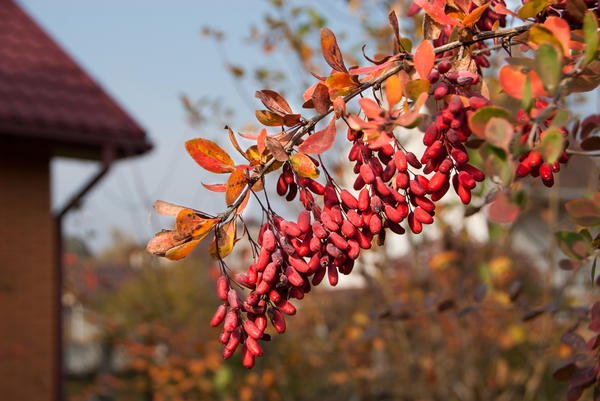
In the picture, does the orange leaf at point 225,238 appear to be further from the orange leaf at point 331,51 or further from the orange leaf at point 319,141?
the orange leaf at point 331,51

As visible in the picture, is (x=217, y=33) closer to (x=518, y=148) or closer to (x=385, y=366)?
(x=385, y=366)

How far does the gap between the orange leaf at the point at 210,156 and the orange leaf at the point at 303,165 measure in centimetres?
10

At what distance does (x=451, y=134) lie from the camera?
1065 mm

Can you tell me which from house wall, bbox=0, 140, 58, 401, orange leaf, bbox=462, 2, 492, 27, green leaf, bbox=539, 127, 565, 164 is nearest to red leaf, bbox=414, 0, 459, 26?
orange leaf, bbox=462, 2, 492, 27

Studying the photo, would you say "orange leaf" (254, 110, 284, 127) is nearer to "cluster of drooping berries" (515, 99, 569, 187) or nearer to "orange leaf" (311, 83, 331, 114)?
"orange leaf" (311, 83, 331, 114)

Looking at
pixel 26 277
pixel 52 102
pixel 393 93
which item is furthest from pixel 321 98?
pixel 26 277

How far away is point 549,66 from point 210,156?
521 millimetres

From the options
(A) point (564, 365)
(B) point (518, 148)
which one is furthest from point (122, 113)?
(B) point (518, 148)

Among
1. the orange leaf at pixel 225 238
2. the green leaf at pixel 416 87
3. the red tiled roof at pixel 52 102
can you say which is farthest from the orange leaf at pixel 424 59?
the red tiled roof at pixel 52 102

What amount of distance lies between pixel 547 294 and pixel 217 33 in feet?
10.4

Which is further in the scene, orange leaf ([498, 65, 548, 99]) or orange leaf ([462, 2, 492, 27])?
orange leaf ([462, 2, 492, 27])

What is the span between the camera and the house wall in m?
5.46

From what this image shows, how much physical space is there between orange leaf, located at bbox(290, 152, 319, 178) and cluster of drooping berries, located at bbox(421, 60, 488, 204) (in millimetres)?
164

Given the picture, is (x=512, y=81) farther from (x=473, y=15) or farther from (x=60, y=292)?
(x=60, y=292)
